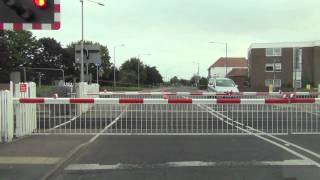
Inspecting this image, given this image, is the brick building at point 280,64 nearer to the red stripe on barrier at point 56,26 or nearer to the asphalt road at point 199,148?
the asphalt road at point 199,148

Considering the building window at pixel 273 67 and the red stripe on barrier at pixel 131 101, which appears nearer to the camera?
the red stripe on barrier at pixel 131 101

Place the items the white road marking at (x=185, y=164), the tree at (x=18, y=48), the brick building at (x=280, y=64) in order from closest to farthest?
the white road marking at (x=185, y=164) → the tree at (x=18, y=48) → the brick building at (x=280, y=64)

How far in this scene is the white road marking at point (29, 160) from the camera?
34.7 ft

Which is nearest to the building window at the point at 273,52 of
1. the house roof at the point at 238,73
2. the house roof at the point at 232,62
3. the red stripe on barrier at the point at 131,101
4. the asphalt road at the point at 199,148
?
the house roof at the point at 238,73

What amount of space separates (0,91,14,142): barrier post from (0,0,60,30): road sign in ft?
16.4

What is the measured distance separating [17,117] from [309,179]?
7888mm

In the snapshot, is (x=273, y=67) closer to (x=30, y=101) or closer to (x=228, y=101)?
(x=228, y=101)

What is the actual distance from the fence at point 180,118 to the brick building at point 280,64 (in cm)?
8293

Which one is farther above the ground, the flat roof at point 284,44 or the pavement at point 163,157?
the flat roof at point 284,44

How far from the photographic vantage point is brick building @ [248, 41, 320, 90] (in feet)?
329

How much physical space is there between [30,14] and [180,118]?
340 inches

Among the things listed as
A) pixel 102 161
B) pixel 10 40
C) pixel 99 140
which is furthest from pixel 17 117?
pixel 10 40

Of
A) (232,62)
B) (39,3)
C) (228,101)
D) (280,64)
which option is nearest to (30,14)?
(39,3)

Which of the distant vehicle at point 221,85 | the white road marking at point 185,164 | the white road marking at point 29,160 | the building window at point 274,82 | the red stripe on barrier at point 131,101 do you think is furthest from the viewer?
the building window at point 274,82
